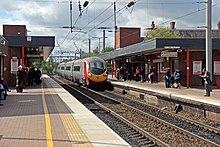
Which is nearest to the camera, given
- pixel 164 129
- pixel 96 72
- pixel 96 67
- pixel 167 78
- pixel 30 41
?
pixel 164 129

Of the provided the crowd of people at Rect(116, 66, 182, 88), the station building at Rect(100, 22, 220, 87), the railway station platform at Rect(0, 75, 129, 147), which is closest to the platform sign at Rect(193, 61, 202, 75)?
the station building at Rect(100, 22, 220, 87)

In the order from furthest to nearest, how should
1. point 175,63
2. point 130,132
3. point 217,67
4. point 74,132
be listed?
1. point 175,63
2. point 217,67
3. point 130,132
4. point 74,132

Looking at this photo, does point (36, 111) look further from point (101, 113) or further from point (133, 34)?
point (133, 34)

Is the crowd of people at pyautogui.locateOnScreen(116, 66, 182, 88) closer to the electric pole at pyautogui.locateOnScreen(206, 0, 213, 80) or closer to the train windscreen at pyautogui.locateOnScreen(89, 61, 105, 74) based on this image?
the train windscreen at pyautogui.locateOnScreen(89, 61, 105, 74)

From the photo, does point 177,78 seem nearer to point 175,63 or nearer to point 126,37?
point 175,63

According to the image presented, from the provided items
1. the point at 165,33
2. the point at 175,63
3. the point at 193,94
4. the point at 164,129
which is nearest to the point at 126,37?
the point at 165,33

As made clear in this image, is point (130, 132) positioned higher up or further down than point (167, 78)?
further down

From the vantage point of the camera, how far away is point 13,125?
12.3 metres

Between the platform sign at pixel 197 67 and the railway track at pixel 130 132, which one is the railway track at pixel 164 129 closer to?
the railway track at pixel 130 132

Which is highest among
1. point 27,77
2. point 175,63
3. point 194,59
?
point 194,59

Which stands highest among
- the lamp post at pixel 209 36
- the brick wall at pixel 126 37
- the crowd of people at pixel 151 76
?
the brick wall at pixel 126 37

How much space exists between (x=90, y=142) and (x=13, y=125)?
3681 mm

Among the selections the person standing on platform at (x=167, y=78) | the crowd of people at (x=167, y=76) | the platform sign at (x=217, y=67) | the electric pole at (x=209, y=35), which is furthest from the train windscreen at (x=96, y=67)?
the electric pole at (x=209, y=35)

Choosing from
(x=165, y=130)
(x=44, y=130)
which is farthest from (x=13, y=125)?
(x=165, y=130)
